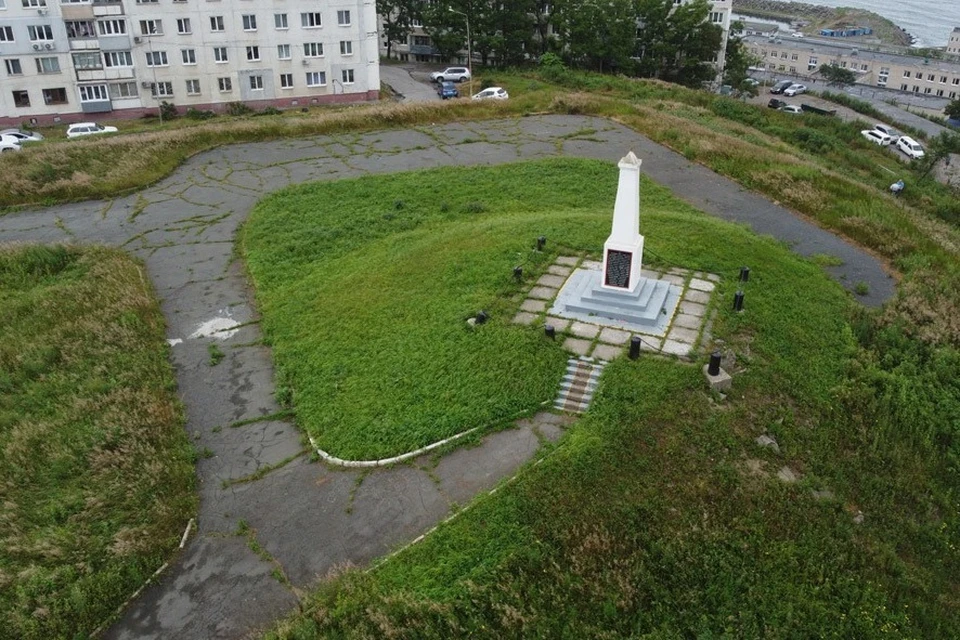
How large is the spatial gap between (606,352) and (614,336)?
616mm

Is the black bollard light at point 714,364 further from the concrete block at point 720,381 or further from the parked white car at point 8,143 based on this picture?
the parked white car at point 8,143

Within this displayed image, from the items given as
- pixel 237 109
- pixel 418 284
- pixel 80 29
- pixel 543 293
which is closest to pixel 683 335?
pixel 543 293

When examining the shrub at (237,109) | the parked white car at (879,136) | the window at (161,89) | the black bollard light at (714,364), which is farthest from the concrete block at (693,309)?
the parked white car at (879,136)

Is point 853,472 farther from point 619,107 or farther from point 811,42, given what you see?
point 811,42

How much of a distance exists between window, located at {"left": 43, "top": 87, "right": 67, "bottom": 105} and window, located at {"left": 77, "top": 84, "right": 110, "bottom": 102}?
91cm

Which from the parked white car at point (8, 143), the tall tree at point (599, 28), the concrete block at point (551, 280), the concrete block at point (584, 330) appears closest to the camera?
the concrete block at point (584, 330)

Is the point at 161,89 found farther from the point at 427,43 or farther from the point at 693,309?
the point at 693,309

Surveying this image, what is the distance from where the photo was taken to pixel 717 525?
9297 mm

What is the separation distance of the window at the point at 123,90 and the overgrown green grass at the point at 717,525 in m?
41.9

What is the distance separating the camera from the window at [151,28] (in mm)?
41491

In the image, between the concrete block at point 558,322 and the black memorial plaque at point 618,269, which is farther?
the black memorial plaque at point 618,269

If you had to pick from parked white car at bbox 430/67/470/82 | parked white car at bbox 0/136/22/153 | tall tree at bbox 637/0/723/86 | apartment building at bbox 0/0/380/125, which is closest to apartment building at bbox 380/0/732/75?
tall tree at bbox 637/0/723/86

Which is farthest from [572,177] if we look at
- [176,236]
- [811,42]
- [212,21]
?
[811,42]

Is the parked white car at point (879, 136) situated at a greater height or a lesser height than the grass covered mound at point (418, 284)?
lesser
